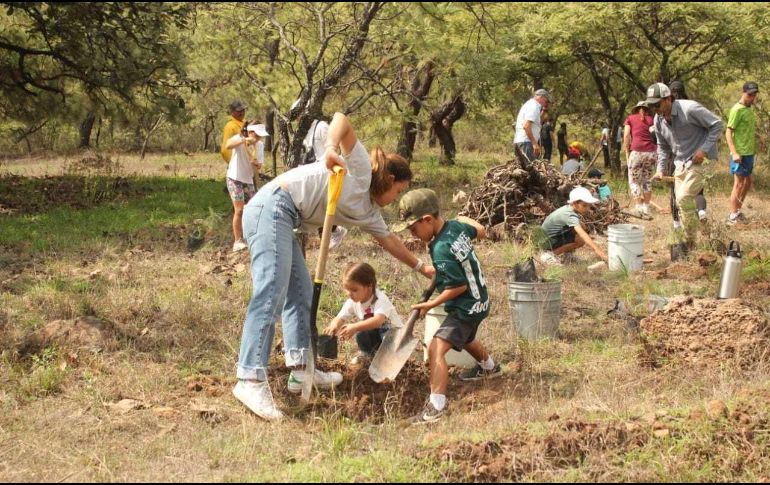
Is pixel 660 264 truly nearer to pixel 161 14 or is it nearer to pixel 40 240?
pixel 161 14

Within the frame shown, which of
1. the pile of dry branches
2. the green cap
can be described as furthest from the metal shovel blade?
the pile of dry branches

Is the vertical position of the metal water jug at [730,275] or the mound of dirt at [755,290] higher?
the metal water jug at [730,275]

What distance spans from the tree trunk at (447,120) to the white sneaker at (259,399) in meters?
13.0

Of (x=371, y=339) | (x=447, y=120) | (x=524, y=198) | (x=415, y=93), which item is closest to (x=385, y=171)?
(x=371, y=339)

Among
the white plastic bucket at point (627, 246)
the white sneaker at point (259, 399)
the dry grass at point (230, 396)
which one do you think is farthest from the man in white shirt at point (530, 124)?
the white sneaker at point (259, 399)

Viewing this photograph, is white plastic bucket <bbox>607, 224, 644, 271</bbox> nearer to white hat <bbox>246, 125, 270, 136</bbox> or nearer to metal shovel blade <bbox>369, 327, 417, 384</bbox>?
metal shovel blade <bbox>369, 327, 417, 384</bbox>

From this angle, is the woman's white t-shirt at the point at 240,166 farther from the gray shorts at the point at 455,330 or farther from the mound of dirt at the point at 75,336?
the gray shorts at the point at 455,330

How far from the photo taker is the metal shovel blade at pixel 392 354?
5031 millimetres

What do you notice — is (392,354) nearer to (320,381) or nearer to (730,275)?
(320,381)

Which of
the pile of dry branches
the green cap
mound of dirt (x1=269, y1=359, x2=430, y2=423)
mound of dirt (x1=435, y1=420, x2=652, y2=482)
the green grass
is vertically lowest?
mound of dirt (x1=269, y1=359, x2=430, y2=423)

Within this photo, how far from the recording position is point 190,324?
634 centimetres

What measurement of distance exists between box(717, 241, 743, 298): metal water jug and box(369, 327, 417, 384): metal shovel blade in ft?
8.28

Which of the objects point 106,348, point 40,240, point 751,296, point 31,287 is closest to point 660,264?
point 751,296

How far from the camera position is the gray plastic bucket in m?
5.89
